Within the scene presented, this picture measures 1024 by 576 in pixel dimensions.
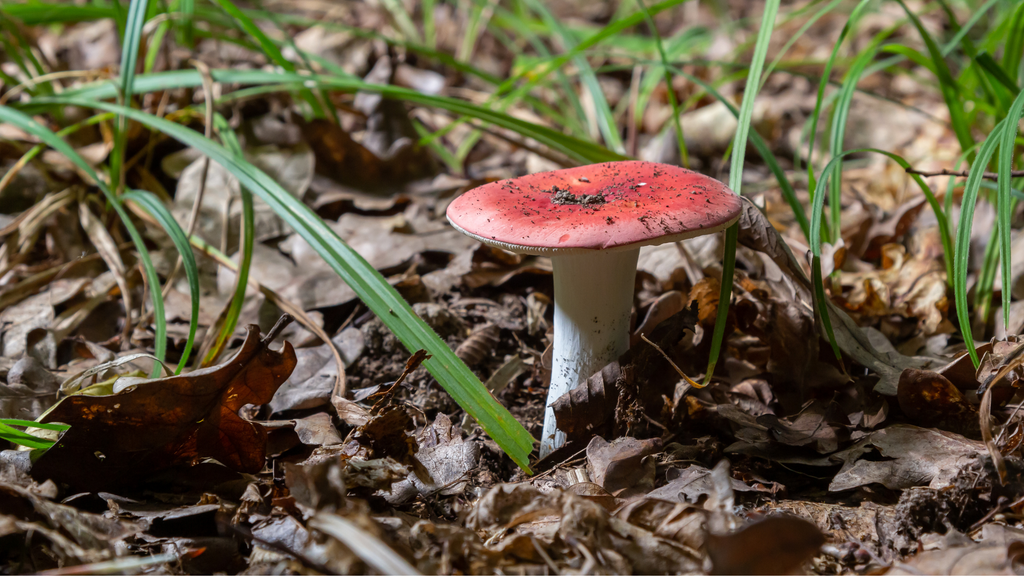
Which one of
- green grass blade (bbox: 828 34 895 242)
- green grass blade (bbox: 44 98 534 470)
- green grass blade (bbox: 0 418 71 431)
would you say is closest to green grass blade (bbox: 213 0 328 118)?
green grass blade (bbox: 44 98 534 470)

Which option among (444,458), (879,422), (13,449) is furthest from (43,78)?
(879,422)

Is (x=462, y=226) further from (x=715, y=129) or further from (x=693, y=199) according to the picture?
(x=715, y=129)

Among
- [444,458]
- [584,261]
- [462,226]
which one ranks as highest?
[462,226]

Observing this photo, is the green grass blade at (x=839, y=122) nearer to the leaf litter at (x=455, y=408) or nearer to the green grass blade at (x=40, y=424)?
the leaf litter at (x=455, y=408)

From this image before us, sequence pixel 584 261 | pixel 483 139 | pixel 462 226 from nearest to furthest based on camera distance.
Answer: pixel 462 226
pixel 584 261
pixel 483 139

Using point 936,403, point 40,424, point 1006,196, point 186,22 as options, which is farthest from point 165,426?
point 186,22

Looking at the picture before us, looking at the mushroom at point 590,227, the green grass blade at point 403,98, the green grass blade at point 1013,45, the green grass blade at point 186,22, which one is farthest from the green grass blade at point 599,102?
the green grass blade at point 186,22

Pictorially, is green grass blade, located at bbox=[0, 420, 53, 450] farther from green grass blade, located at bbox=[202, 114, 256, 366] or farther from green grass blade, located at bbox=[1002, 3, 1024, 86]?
green grass blade, located at bbox=[1002, 3, 1024, 86]
